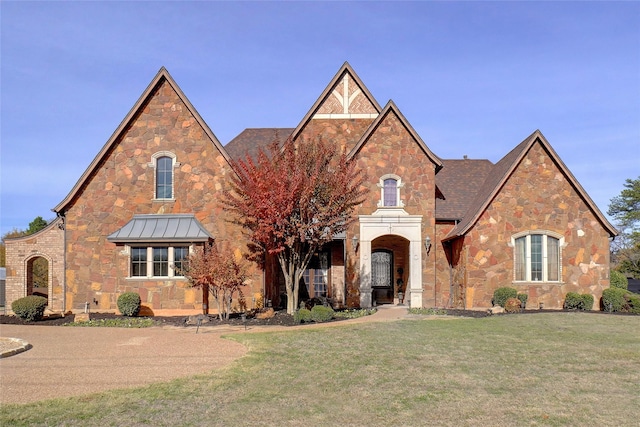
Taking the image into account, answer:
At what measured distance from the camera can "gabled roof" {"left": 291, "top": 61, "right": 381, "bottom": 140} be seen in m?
26.0

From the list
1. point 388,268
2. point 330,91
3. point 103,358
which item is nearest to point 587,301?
point 388,268

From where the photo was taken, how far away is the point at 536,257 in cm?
2288

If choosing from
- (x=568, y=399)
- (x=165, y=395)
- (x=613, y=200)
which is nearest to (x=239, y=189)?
(x=165, y=395)

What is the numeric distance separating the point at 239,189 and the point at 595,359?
12.5 meters

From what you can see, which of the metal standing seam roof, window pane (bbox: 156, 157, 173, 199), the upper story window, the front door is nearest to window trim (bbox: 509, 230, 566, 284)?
the upper story window

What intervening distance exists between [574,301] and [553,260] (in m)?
1.81

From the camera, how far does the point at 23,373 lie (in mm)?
10789

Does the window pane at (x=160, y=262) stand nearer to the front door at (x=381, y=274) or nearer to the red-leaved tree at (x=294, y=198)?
the red-leaved tree at (x=294, y=198)

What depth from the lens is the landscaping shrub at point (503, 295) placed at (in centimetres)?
2178

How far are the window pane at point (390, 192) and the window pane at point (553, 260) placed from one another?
648cm

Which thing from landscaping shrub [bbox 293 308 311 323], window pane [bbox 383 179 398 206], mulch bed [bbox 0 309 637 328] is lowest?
mulch bed [bbox 0 309 637 328]

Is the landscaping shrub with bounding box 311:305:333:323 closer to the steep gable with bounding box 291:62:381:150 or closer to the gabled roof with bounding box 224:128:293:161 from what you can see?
the steep gable with bounding box 291:62:381:150

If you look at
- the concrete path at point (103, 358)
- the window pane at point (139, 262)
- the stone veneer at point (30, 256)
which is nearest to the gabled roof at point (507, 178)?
the concrete path at point (103, 358)

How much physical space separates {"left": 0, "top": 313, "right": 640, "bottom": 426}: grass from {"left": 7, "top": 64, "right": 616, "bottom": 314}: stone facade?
7.82 meters
